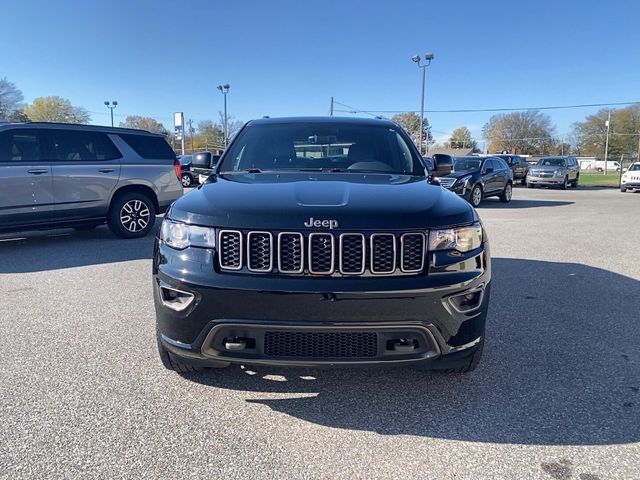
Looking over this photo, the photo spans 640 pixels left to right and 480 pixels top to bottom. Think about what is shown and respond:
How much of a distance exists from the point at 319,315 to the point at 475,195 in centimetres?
1443

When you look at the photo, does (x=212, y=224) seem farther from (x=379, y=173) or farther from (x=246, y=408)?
(x=379, y=173)

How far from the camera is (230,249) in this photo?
2.56 metres

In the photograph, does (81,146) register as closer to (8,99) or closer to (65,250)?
(65,250)

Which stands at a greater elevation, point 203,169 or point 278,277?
point 203,169

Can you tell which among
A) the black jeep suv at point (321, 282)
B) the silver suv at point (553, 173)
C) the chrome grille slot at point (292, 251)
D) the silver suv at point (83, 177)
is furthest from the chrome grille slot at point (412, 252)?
the silver suv at point (553, 173)

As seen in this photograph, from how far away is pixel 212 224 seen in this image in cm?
260

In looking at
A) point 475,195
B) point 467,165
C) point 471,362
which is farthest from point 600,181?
point 471,362

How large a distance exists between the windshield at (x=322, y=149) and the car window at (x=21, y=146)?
14.9ft

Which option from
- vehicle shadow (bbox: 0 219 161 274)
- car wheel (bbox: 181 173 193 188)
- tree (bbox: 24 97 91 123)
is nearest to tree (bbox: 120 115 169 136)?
tree (bbox: 24 97 91 123)

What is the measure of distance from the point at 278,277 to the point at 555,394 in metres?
1.89

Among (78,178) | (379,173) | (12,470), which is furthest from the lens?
(78,178)

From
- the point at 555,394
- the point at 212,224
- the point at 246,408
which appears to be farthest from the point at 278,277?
the point at 555,394

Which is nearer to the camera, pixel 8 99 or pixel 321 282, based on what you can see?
pixel 321 282

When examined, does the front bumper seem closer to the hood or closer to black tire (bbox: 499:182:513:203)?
the hood
